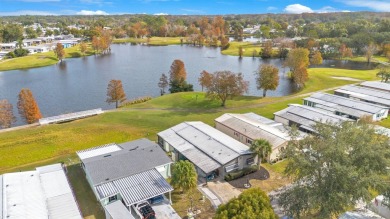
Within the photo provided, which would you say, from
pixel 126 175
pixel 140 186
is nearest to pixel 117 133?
pixel 126 175

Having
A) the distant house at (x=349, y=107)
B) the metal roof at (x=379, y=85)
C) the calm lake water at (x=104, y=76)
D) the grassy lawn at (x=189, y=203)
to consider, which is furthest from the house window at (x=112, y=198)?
the metal roof at (x=379, y=85)

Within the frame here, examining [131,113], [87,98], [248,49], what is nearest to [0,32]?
[87,98]

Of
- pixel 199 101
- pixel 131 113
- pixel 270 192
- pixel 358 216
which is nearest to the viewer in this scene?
pixel 358 216

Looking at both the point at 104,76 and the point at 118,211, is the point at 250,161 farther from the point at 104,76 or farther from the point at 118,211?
the point at 104,76

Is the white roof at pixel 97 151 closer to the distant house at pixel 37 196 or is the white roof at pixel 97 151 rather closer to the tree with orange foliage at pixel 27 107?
the distant house at pixel 37 196

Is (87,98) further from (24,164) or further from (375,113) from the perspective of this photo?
(375,113)

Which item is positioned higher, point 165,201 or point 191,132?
point 191,132

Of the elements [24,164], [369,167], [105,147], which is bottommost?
[24,164]
